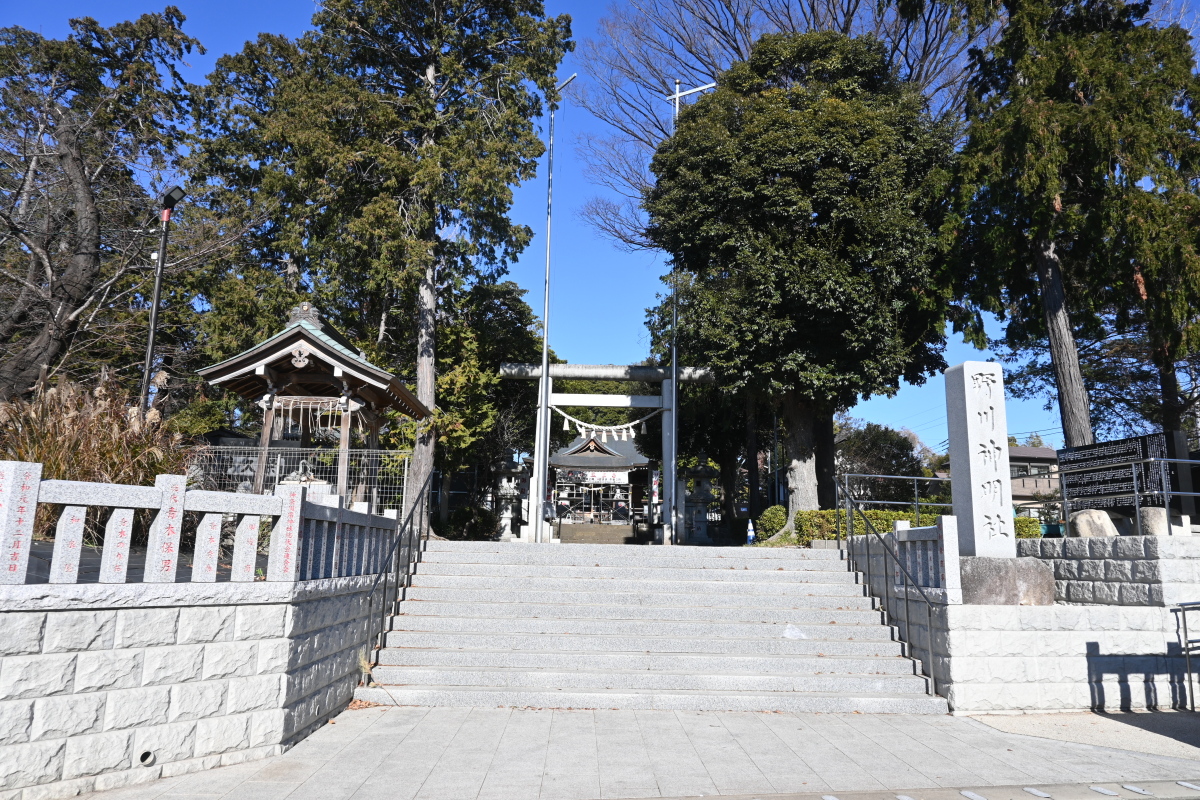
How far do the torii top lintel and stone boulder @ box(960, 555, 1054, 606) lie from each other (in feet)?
25.0

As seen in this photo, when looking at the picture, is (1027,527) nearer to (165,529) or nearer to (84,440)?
(165,529)

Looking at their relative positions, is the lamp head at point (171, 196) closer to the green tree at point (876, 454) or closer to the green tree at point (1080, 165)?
the green tree at point (1080, 165)

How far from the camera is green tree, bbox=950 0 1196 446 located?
12.0 m

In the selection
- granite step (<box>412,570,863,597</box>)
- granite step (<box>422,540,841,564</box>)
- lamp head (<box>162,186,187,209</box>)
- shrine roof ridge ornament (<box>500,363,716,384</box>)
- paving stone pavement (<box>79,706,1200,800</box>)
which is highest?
lamp head (<box>162,186,187,209</box>)

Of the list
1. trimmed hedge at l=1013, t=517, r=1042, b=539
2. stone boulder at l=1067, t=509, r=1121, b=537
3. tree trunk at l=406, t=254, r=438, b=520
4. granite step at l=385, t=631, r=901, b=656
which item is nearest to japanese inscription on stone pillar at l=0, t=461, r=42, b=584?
granite step at l=385, t=631, r=901, b=656

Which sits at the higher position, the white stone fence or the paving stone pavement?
the white stone fence

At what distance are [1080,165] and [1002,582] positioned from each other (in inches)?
371

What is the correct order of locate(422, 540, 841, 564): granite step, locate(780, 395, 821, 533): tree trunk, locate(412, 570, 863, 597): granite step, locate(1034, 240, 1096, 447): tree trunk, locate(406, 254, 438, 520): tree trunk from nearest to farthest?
locate(412, 570, 863, 597): granite step
locate(422, 540, 841, 564): granite step
locate(1034, 240, 1096, 447): tree trunk
locate(780, 395, 821, 533): tree trunk
locate(406, 254, 438, 520): tree trunk

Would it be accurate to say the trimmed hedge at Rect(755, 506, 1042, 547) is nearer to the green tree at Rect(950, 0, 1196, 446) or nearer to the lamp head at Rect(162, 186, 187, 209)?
the green tree at Rect(950, 0, 1196, 446)

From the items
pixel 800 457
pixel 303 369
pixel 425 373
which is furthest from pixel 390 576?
pixel 800 457

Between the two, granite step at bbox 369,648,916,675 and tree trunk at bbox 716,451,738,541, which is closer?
granite step at bbox 369,648,916,675

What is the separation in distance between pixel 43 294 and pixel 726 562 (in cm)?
1355

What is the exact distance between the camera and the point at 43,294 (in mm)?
13734

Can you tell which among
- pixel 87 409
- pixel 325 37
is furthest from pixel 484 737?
pixel 325 37
